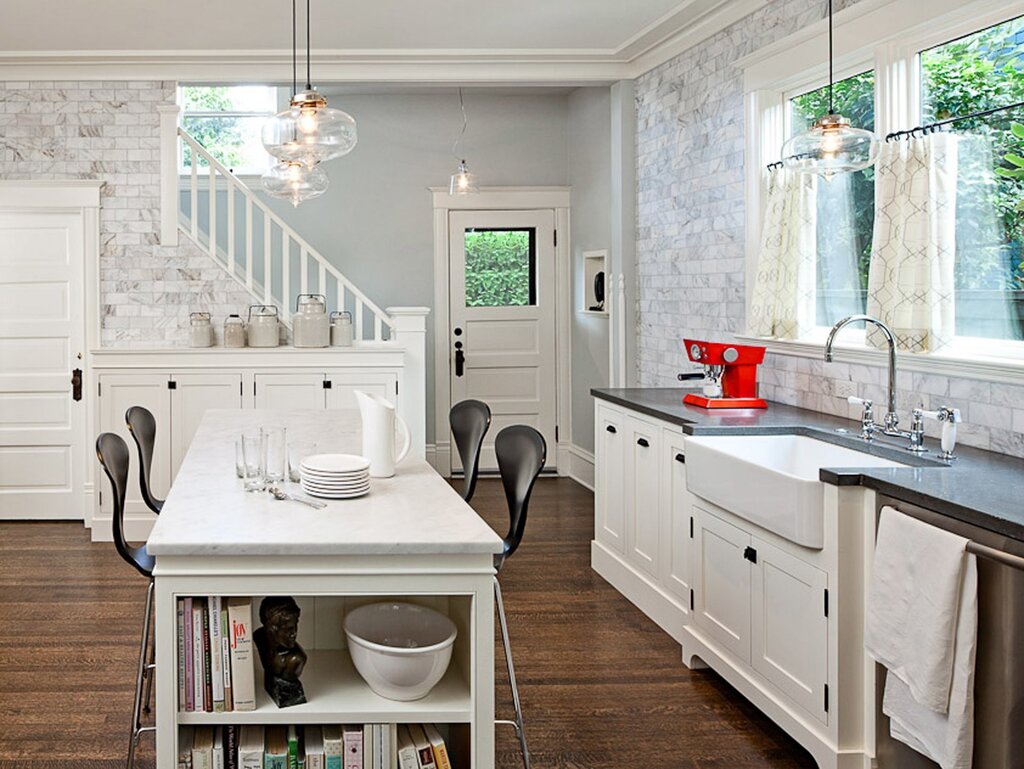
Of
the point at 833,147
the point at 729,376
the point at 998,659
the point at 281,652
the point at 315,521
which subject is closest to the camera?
the point at 998,659

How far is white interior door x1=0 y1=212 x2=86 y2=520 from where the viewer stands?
23.1 ft

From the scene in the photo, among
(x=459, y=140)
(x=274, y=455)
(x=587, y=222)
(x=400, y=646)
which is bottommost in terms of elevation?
(x=400, y=646)

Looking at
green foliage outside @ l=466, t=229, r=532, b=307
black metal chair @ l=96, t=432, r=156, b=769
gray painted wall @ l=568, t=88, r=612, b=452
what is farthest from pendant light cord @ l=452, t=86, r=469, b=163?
black metal chair @ l=96, t=432, r=156, b=769

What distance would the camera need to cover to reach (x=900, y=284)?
3.96 meters

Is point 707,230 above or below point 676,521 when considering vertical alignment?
above

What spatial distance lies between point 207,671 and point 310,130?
189 cm

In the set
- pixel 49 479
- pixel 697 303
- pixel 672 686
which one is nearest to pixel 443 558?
pixel 672 686

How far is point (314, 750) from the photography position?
2533mm

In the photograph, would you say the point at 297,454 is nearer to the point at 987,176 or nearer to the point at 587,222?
the point at 987,176

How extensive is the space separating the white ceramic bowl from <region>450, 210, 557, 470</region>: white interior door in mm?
6108

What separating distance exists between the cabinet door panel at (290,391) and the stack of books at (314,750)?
4.19 metres

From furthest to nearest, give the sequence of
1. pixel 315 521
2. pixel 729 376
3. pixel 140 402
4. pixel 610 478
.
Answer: pixel 140 402 < pixel 610 478 < pixel 729 376 < pixel 315 521

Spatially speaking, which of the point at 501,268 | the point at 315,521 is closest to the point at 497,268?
the point at 501,268

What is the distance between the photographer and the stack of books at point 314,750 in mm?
2520
